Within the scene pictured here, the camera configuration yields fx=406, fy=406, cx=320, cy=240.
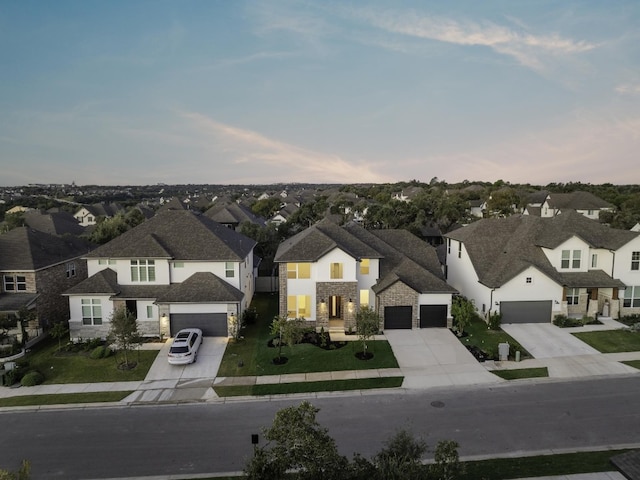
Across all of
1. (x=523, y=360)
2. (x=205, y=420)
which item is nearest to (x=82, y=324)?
(x=205, y=420)

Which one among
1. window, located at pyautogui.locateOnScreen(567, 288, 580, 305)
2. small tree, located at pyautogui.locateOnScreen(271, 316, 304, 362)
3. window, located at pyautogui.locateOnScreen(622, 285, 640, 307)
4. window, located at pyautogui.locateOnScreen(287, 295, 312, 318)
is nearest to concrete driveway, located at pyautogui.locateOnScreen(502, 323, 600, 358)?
window, located at pyautogui.locateOnScreen(567, 288, 580, 305)

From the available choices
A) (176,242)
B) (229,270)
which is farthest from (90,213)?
(229,270)

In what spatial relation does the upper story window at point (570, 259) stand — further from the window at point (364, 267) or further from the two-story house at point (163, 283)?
the two-story house at point (163, 283)

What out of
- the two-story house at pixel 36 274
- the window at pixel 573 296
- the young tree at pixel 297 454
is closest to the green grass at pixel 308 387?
the young tree at pixel 297 454

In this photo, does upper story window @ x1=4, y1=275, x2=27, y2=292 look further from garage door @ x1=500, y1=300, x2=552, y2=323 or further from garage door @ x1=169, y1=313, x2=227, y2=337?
garage door @ x1=500, y1=300, x2=552, y2=323

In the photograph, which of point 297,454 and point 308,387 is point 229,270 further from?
point 297,454

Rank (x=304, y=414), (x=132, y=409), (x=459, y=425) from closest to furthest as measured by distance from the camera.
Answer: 1. (x=304, y=414)
2. (x=459, y=425)
3. (x=132, y=409)

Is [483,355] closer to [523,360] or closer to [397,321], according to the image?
[523,360]

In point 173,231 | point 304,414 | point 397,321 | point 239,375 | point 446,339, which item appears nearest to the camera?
point 304,414
